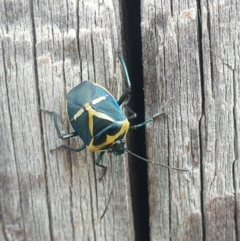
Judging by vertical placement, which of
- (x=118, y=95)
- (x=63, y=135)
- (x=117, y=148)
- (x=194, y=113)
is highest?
(x=118, y=95)

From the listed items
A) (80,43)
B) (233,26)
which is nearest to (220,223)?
(233,26)

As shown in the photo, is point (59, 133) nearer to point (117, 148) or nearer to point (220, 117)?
point (117, 148)

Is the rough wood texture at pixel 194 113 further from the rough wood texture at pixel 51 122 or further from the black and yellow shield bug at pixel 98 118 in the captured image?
the rough wood texture at pixel 51 122

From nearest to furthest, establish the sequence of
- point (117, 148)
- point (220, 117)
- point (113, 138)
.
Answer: point (220, 117), point (117, 148), point (113, 138)

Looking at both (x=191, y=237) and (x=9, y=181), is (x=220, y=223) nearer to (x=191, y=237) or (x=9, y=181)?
(x=191, y=237)

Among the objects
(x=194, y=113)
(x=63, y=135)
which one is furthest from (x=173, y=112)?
(x=63, y=135)

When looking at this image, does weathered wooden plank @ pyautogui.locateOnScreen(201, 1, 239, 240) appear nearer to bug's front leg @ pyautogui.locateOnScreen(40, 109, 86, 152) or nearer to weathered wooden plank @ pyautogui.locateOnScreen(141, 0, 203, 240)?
weathered wooden plank @ pyautogui.locateOnScreen(141, 0, 203, 240)

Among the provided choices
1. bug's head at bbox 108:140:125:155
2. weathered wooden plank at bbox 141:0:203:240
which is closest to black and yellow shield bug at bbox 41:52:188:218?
bug's head at bbox 108:140:125:155
